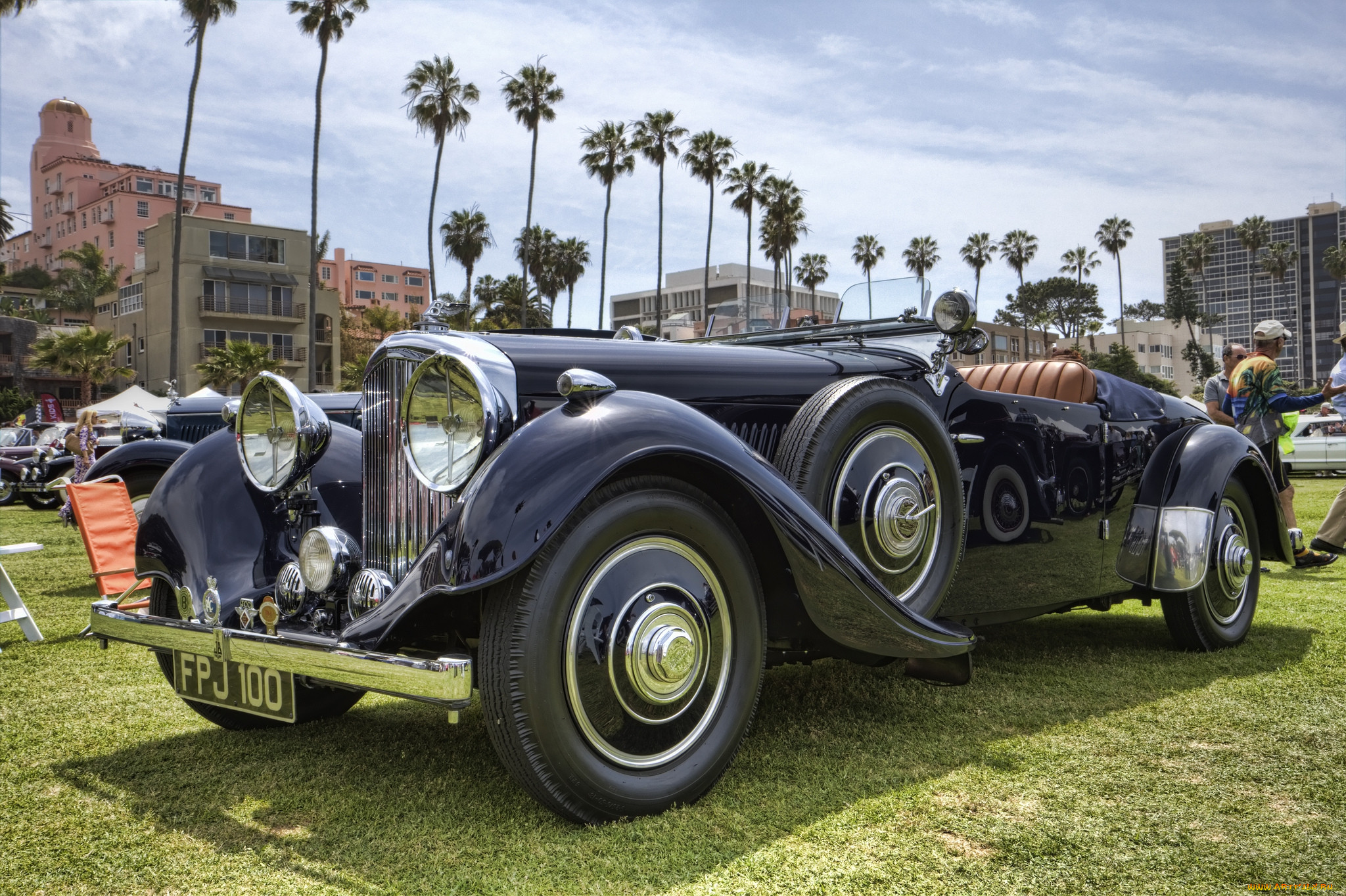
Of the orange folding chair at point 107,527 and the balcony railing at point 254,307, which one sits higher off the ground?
the balcony railing at point 254,307

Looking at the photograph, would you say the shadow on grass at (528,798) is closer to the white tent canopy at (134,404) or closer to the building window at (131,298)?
the white tent canopy at (134,404)

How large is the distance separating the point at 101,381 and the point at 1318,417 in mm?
44078

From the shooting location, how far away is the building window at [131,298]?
1849 inches

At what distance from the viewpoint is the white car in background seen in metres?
20.4

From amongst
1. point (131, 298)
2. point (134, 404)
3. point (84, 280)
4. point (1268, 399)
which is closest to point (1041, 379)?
point (1268, 399)

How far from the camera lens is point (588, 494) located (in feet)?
7.88

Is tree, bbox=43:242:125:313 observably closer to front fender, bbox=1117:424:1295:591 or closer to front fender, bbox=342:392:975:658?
front fender, bbox=1117:424:1295:591

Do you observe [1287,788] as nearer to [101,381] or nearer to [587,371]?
[587,371]

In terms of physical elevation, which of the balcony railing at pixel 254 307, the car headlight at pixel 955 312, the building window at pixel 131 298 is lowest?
the car headlight at pixel 955 312

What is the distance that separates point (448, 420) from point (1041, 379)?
10.1 feet

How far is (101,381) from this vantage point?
42844 millimetres

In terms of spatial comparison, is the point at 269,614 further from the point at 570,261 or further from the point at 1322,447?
the point at 570,261

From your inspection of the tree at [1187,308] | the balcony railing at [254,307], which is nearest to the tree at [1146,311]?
the tree at [1187,308]

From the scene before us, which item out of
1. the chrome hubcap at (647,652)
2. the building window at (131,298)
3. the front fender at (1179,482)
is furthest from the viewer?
the building window at (131,298)
